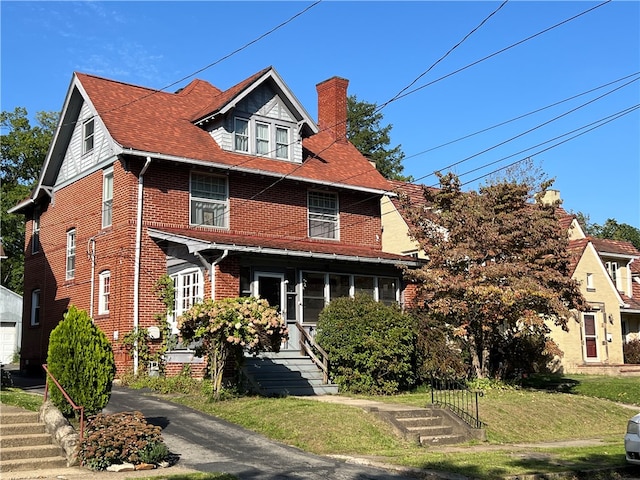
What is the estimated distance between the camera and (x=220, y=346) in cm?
1712

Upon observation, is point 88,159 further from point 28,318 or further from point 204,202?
point 28,318

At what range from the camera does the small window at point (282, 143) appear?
26422 mm

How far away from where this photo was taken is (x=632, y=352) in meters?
36.8

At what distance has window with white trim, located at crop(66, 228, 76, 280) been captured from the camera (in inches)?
1035

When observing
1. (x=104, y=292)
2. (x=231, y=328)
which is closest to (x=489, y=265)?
(x=231, y=328)

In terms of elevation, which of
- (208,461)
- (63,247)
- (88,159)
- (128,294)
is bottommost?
(208,461)

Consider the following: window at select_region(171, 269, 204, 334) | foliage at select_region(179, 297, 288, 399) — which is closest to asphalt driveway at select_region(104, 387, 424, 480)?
foliage at select_region(179, 297, 288, 399)

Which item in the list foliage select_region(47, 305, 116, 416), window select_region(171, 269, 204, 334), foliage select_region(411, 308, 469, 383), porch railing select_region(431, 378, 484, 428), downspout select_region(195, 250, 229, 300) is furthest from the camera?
foliage select_region(411, 308, 469, 383)

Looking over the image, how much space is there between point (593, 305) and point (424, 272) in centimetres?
1494

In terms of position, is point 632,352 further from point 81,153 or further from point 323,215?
point 81,153

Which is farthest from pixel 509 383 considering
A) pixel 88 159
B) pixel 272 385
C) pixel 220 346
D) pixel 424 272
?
pixel 88 159

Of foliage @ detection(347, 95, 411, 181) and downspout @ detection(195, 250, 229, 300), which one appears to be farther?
foliage @ detection(347, 95, 411, 181)

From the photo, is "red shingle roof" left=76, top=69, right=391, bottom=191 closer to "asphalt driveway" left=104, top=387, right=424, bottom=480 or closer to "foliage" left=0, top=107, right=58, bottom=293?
"asphalt driveway" left=104, top=387, right=424, bottom=480

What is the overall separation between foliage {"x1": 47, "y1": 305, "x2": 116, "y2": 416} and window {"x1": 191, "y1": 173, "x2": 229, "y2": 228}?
11.0 metres
